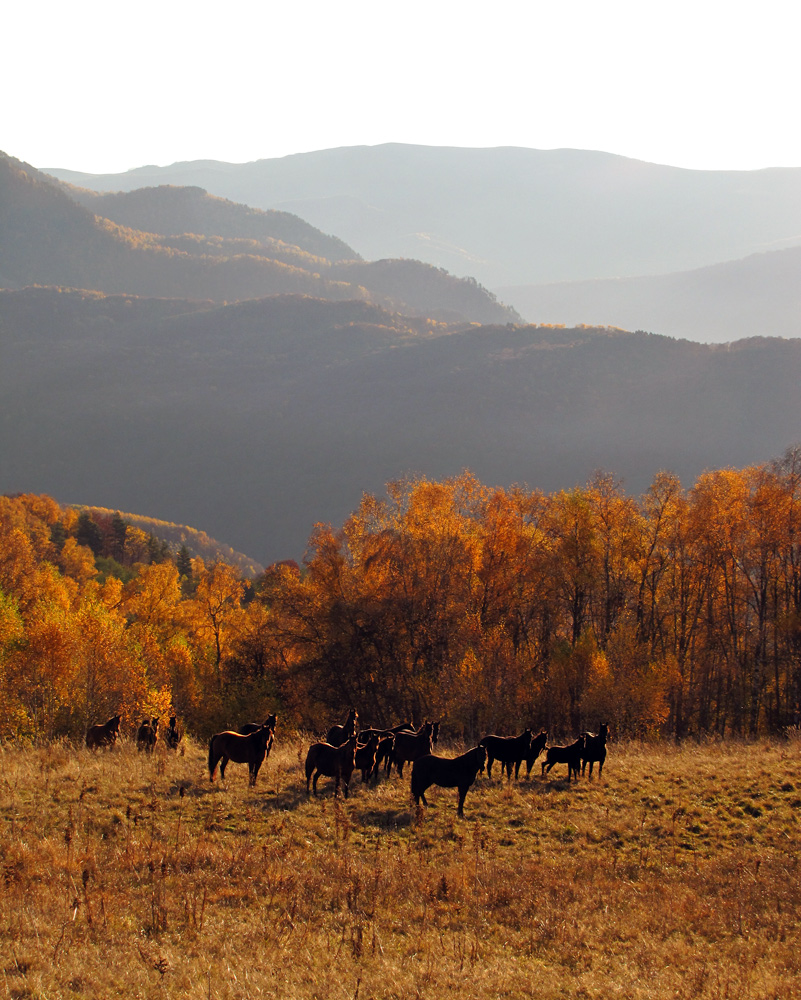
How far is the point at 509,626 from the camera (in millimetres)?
41594

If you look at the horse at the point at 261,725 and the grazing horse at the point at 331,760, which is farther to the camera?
the horse at the point at 261,725

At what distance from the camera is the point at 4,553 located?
7188 cm

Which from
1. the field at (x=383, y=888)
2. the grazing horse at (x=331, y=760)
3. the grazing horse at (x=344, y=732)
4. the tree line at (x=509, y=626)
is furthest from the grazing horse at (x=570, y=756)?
the tree line at (x=509, y=626)

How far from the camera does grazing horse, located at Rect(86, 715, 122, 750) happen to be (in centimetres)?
2044

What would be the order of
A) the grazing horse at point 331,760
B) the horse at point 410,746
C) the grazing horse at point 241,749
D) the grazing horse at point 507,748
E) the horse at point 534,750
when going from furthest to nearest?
the horse at point 534,750 < the grazing horse at point 507,748 < the horse at point 410,746 < the grazing horse at point 241,749 < the grazing horse at point 331,760

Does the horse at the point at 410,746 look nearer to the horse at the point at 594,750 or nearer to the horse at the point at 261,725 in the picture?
the horse at the point at 261,725

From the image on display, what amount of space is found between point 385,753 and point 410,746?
78cm

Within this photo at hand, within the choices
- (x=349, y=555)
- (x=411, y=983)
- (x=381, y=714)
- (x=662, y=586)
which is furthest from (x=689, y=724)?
(x=411, y=983)

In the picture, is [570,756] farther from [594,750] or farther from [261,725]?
[261,725]

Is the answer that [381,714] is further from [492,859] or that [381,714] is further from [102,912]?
[102,912]

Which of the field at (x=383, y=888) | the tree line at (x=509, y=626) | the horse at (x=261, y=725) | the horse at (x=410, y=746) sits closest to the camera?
the field at (x=383, y=888)

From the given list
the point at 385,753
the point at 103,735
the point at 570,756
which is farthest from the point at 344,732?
the point at 103,735

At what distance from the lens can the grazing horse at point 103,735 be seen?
20.4 meters

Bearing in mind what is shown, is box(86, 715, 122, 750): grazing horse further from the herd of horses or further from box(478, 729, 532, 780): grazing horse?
box(478, 729, 532, 780): grazing horse
